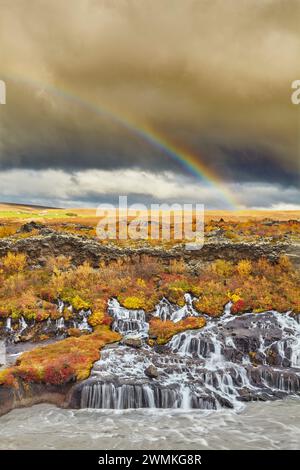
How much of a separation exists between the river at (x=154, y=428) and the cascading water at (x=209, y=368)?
2.38ft

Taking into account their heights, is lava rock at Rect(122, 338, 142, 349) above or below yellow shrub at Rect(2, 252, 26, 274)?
below

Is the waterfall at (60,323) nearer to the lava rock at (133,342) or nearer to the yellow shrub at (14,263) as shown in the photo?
the lava rock at (133,342)

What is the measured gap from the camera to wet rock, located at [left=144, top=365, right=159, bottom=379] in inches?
811

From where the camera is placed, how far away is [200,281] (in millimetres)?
33062

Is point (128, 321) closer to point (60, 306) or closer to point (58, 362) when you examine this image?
point (60, 306)

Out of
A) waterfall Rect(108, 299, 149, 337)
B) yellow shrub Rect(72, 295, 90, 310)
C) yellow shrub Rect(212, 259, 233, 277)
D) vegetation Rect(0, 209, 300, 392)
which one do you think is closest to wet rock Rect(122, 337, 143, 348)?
vegetation Rect(0, 209, 300, 392)

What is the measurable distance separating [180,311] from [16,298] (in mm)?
13148

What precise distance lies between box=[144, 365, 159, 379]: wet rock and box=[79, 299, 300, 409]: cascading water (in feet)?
0.20

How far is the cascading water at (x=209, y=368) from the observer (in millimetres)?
19219

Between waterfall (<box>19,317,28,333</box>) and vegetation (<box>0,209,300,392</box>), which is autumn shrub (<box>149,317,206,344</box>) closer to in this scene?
vegetation (<box>0,209,300,392</box>)

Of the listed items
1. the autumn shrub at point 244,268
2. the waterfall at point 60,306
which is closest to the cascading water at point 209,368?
the autumn shrub at point 244,268

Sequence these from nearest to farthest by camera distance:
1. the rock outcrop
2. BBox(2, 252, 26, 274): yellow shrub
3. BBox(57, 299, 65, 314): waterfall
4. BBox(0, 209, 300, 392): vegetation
A: BBox(0, 209, 300, 392): vegetation
BBox(57, 299, 65, 314): waterfall
BBox(2, 252, 26, 274): yellow shrub
the rock outcrop

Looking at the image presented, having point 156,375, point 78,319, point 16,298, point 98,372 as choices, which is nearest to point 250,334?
point 156,375

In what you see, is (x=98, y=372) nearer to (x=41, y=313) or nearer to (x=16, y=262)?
(x=41, y=313)
